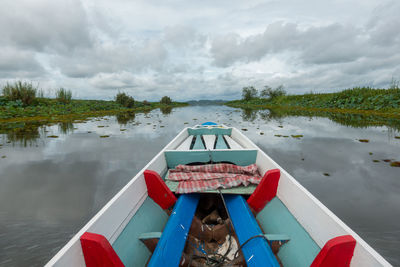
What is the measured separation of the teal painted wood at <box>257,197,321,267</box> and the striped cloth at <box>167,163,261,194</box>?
1.14ft

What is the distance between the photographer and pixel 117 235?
120cm

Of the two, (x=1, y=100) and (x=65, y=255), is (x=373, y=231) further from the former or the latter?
(x=1, y=100)

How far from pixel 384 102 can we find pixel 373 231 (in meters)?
16.0

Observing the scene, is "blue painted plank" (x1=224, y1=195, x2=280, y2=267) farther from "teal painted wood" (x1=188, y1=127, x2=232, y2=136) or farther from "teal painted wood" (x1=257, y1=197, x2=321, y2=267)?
"teal painted wood" (x1=188, y1=127, x2=232, y2=136)

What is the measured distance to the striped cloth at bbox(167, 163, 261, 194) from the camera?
1827 millimetres

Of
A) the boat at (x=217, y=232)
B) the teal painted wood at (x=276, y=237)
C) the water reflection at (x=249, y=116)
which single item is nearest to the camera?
the boat at (x=217, y=232)

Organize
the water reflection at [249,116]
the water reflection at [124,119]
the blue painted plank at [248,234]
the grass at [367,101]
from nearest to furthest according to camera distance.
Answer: the blue painted plank at [248,234] < the water reflection at [124,119] < the grass at [367,101] < the water reflection at [249,116]

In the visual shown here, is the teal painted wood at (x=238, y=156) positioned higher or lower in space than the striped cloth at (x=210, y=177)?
higher

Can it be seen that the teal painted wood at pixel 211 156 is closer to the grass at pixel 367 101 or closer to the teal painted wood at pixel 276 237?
the teal painted wood at pixel 276 237

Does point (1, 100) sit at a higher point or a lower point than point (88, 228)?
higher

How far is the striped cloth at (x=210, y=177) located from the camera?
5.99 ft

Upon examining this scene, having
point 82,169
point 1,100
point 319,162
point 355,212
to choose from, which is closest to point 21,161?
point 82,169

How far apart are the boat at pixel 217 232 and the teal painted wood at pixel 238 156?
666 mm

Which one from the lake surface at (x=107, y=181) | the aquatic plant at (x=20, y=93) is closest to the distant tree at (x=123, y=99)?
the aquatic plant at (x=20, y=93)
